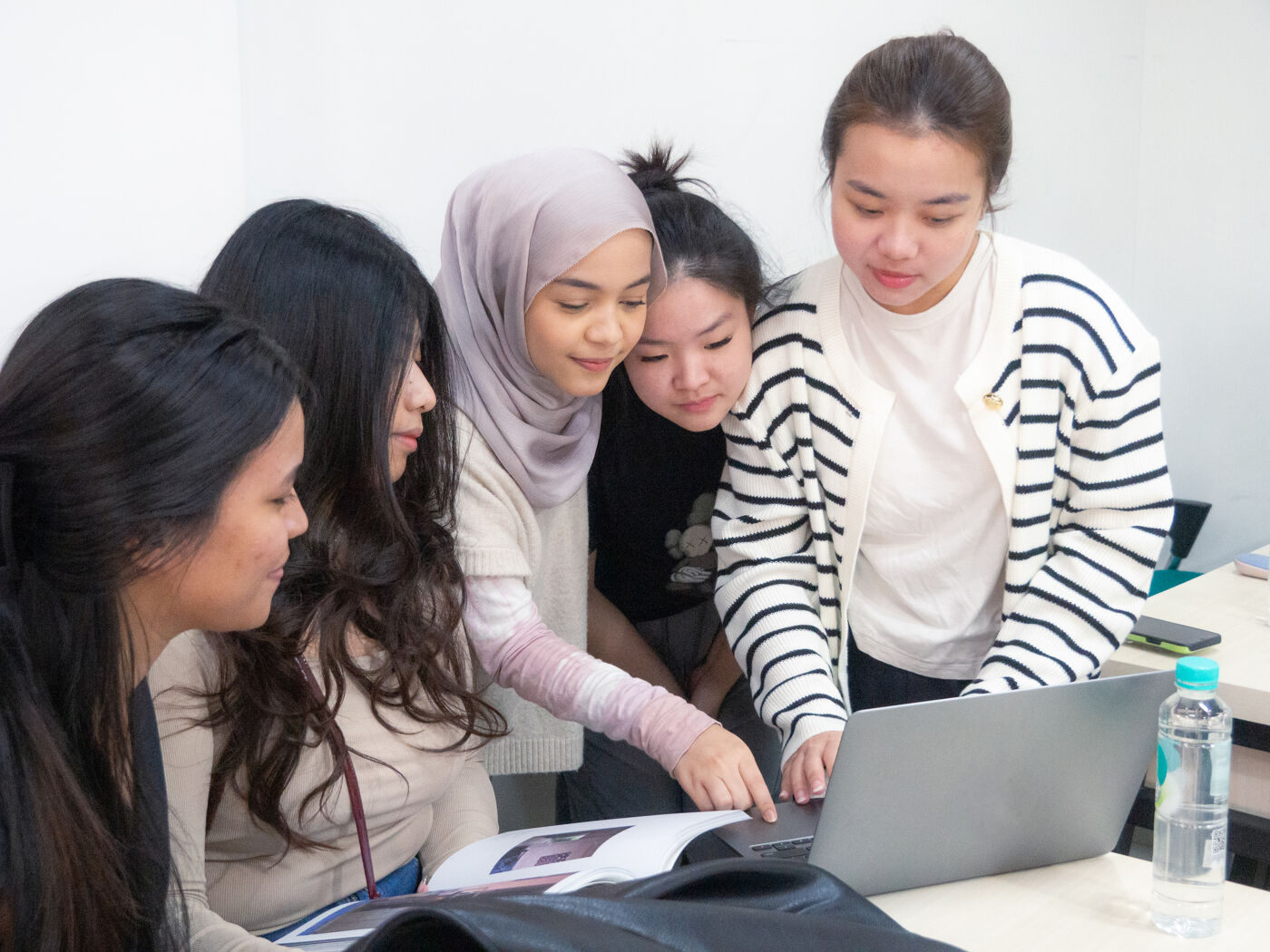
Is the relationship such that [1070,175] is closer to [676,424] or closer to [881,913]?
[676,424]

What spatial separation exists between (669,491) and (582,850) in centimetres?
68

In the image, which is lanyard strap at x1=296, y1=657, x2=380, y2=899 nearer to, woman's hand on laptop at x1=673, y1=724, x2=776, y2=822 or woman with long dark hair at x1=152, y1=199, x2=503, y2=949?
woman with long dark hair at x1=152, y1=199, x2=503, y2=949

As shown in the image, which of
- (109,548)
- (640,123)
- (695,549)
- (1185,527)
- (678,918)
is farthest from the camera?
(1185,527)

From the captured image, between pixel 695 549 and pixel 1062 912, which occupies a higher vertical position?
pixel 695 549

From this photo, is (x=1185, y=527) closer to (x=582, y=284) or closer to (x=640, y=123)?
(x=640, y=123)

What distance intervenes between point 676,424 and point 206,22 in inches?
30.7

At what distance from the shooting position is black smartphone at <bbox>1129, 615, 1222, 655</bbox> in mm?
1555

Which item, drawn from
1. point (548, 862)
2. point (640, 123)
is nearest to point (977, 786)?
point (548, 862)

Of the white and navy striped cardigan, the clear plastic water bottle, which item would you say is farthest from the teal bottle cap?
the white and navy striped cardigan

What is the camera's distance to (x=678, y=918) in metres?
0.66

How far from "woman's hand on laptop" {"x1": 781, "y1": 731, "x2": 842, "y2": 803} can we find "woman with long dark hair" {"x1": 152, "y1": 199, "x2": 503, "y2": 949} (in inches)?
13.1

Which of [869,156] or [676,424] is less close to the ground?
[869,156]

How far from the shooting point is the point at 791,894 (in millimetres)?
763

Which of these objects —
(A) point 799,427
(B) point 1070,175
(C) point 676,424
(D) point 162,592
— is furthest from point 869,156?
(B) point 1070,175
